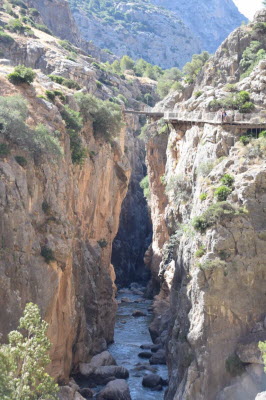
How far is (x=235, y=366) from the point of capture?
35.8 metres

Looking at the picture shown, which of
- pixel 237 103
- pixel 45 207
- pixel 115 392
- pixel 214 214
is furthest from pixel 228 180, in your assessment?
pixel 115 392

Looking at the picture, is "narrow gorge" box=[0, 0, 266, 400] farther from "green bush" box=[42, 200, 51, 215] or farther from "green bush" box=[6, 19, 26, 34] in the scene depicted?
"green bush" box=[6, 19, 26, 34]

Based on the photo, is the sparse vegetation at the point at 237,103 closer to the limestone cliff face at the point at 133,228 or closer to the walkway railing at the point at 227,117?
the walkway railing at the point at 227,117

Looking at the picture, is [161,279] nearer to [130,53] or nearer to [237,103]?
[237,103]

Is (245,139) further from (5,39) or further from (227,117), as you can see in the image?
(5,39)

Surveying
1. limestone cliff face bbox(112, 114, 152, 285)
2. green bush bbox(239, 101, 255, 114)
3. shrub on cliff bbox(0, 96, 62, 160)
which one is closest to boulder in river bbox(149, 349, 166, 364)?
shrub on cliff bbox(0, 96, 62, 160)

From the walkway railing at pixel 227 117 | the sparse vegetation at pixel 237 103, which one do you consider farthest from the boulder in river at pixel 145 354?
the sparse vegetation at pixel 237 103

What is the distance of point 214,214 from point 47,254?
10.7 m

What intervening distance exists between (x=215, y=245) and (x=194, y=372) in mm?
7545

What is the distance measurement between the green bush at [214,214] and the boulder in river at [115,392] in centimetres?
1228

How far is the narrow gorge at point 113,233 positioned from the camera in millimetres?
36594

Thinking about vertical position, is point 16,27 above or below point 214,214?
above

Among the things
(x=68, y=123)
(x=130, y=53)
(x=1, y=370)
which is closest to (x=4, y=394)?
(x=1, y=370)

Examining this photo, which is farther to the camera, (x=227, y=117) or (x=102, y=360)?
(x=102, y=360)
